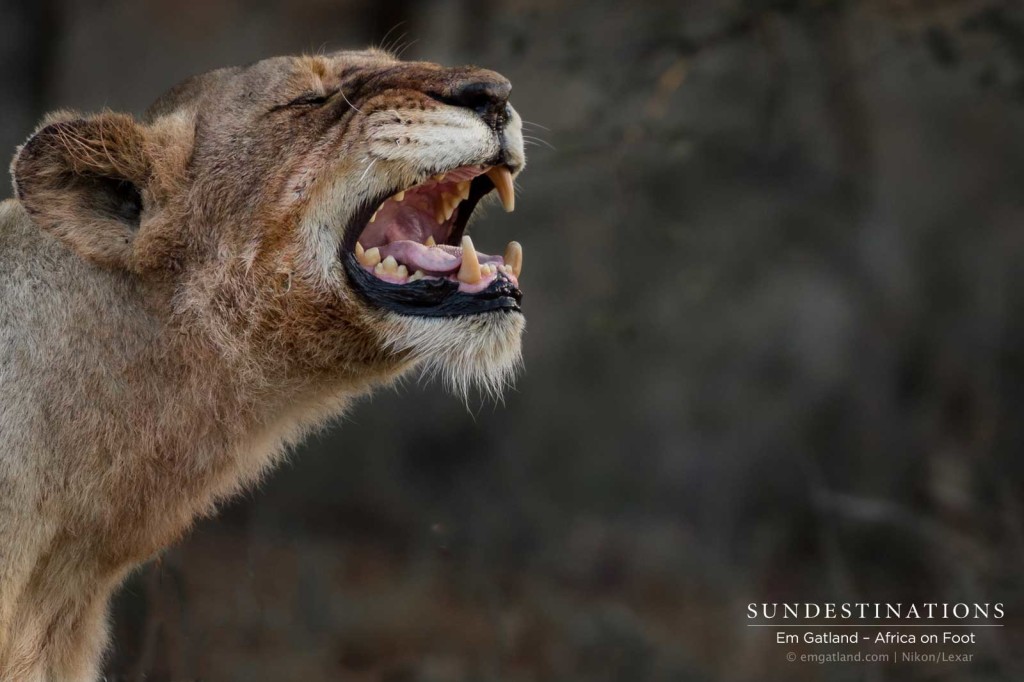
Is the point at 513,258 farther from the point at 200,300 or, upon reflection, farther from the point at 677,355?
the point at 677,355

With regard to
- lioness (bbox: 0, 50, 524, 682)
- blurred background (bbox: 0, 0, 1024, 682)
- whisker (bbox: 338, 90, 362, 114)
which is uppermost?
blurred background (bbox: 0, 0, 1024, 682)

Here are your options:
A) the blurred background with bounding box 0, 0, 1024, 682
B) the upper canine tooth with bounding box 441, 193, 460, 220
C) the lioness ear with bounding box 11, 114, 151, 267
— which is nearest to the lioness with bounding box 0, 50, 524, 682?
the lioness ear with bounding box 11, 114, 151, 267

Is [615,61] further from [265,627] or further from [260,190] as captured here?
[260,190]

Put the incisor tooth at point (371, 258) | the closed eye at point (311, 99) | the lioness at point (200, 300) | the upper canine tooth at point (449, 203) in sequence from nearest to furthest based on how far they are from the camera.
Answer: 1. the lioness at point (200, 300)
2. the incisor tooth at point (371, 258)
3. the closed eye at point (311, 99)
4. the upper canine tooth at point (449, 203)

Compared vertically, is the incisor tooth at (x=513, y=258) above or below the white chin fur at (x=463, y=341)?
above

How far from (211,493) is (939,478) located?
20.2 feet

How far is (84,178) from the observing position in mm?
3473

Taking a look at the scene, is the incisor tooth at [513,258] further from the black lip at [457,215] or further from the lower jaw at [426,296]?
the black lip at [457,215]

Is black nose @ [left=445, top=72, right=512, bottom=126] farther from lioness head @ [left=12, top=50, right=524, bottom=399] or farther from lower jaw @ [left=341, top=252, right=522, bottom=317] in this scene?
lower jaw @ [left=341, top=252, right=522, bottom=317]

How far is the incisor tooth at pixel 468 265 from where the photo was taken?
3.53 m

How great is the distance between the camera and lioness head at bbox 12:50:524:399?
11.5ft

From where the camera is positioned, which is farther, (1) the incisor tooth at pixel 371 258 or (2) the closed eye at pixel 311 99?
(2) the closed eye at pixel 311 99


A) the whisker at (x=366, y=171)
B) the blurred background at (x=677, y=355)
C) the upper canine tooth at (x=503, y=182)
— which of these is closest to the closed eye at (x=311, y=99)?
the whisker at (x=366, y=171)

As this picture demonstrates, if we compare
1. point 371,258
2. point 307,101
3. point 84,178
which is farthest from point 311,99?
point 84,178
